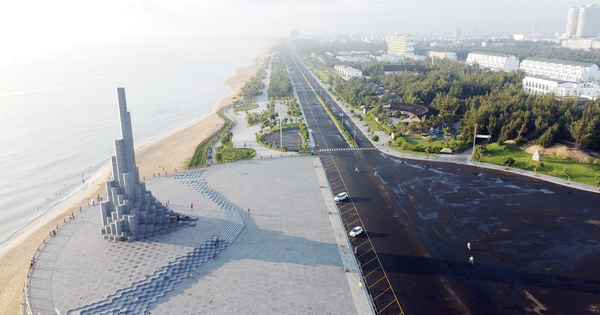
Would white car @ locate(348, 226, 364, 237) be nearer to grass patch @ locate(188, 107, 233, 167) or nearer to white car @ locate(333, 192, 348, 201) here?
white car @ locate(333, 192, 348, 201)

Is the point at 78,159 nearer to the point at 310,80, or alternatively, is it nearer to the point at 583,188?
the point at 583,188

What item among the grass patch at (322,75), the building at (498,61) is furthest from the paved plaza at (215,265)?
the building at (498,61)

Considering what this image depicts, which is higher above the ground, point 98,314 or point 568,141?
point 568,141

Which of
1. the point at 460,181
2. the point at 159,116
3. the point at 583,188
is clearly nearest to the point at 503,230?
the point at 460,181

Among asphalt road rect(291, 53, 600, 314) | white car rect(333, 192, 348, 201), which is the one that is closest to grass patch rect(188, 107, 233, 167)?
asphalt road rect(291, 53, 600, 314)

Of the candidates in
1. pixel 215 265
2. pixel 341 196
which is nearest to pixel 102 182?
pixel 215 265

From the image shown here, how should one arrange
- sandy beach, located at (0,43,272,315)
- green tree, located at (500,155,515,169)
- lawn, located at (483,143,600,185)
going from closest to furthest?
1. sandy beach, located at (0,43,272,315)
2. lawn, located at (483,143,600,185)
3. green tree, located at (500,155,515,169)
